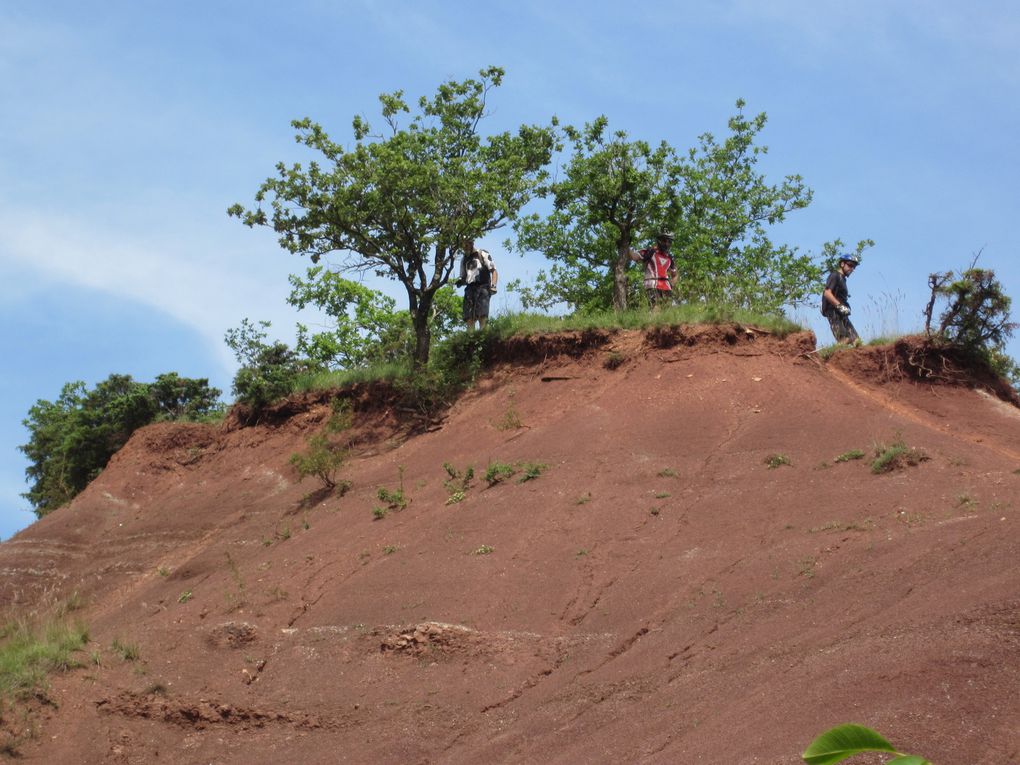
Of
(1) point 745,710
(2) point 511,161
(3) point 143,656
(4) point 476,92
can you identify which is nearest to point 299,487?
(3) point 143,656

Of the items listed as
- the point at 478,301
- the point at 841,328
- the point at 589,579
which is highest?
the point at 478,301

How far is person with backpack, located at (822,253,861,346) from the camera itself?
18234mm

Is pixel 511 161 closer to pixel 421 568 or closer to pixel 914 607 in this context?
pixel 421 568

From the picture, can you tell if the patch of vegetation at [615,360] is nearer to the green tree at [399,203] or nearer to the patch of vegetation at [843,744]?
the green tree at [399,203]

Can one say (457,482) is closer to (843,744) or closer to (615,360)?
(615,360)

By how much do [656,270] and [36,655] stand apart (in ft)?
35.7

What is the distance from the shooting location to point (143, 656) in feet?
45.5

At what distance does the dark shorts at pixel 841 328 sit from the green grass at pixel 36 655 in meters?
11.2

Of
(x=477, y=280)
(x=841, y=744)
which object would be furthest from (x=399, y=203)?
(x=841, y=744)

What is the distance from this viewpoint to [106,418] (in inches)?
902

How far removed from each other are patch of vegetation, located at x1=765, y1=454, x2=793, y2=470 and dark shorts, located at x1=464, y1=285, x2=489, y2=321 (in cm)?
673

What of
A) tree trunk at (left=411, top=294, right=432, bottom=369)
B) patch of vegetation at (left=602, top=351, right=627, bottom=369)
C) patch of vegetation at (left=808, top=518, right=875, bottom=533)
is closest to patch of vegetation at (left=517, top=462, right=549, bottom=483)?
patch of vegetation at (left=602, top=351, right=627, bottom=369)

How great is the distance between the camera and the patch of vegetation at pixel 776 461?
14.6m

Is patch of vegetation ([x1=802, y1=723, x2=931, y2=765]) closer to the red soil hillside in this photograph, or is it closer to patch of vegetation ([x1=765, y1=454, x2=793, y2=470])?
the red soil hillside
